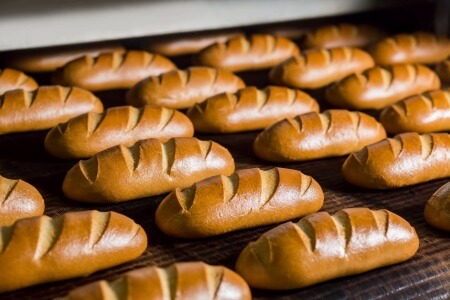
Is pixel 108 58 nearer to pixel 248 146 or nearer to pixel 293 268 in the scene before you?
pixel 248 146

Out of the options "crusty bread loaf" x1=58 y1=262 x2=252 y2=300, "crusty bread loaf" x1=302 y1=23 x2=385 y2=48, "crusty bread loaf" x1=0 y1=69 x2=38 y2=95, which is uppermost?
"crusty bread loaf" x1=58 y1=262 x2=252 y2=300

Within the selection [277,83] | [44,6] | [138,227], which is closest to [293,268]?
[138,227]

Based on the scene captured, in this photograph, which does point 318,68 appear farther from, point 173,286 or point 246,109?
point 173,286

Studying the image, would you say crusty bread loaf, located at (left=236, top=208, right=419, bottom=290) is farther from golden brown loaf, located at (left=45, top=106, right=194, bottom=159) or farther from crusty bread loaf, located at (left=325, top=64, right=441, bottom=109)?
crusty bread loaf, located at (left=325, top=64, right=441, bottom=109)

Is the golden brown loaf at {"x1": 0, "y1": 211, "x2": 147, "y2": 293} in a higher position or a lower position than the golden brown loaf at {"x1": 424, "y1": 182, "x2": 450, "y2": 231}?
higher

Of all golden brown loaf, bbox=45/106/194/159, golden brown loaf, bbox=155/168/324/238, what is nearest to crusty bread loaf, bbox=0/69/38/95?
golden brown loaf, bbox=45/106/194/159
